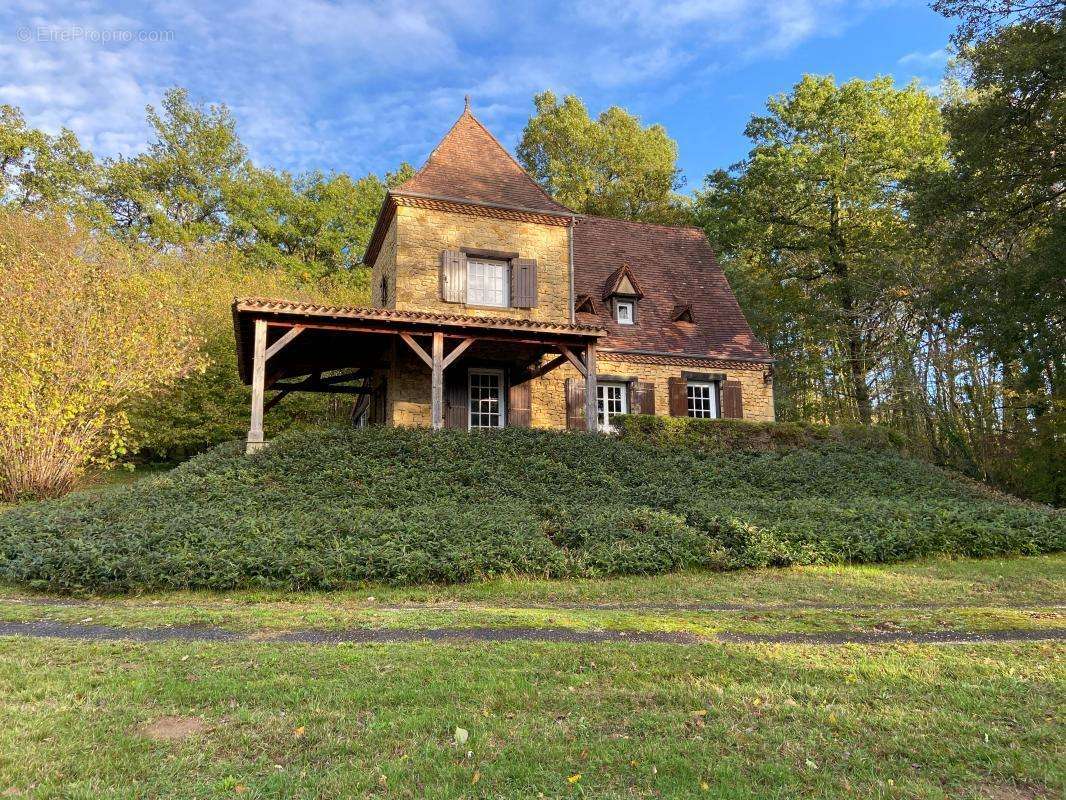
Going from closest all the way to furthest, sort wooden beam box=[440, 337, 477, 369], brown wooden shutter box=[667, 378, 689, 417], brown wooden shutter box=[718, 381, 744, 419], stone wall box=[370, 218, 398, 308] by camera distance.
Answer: wooden beam box=[440, 337, 477, 369] → stone wall box=[370, 218, 398, 308] → brown wooden shutter box=[667, 378, 689, 417] → brown wooden shutter box=[718, 381, 744, 419]

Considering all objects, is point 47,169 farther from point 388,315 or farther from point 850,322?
point 850,322

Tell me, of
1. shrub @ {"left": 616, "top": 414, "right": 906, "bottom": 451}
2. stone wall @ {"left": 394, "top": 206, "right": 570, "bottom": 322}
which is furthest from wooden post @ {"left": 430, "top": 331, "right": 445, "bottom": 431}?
shrub @ {"left": 616, "top": 414, "right": 906, "bottom": 451}

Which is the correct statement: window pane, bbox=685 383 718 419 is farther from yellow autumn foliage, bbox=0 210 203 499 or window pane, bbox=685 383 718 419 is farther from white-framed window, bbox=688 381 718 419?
yellow autumn foliage, bbox=0 210 203 499

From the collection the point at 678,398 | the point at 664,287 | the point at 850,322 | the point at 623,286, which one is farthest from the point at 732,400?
the point at 850,322

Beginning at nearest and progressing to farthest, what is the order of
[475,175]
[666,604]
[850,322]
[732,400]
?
[666,604] < [475,175] < [732,400] < [850,322]

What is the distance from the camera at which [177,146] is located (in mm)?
32156

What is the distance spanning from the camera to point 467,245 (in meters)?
16.0

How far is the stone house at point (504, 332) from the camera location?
14141mm

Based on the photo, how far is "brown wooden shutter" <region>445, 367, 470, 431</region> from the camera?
15570 millimetres

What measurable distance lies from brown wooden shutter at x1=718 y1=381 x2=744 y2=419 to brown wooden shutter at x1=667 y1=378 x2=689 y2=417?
45.3 inches

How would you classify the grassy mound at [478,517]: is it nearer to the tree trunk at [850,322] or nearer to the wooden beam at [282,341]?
the wooden beam at [282,341]

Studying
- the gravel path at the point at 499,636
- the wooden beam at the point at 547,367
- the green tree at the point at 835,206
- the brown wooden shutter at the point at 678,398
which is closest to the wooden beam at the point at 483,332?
the wooden beam at the point at 547,367

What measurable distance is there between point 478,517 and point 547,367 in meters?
6.40

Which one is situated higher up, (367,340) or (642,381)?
(367,340)
